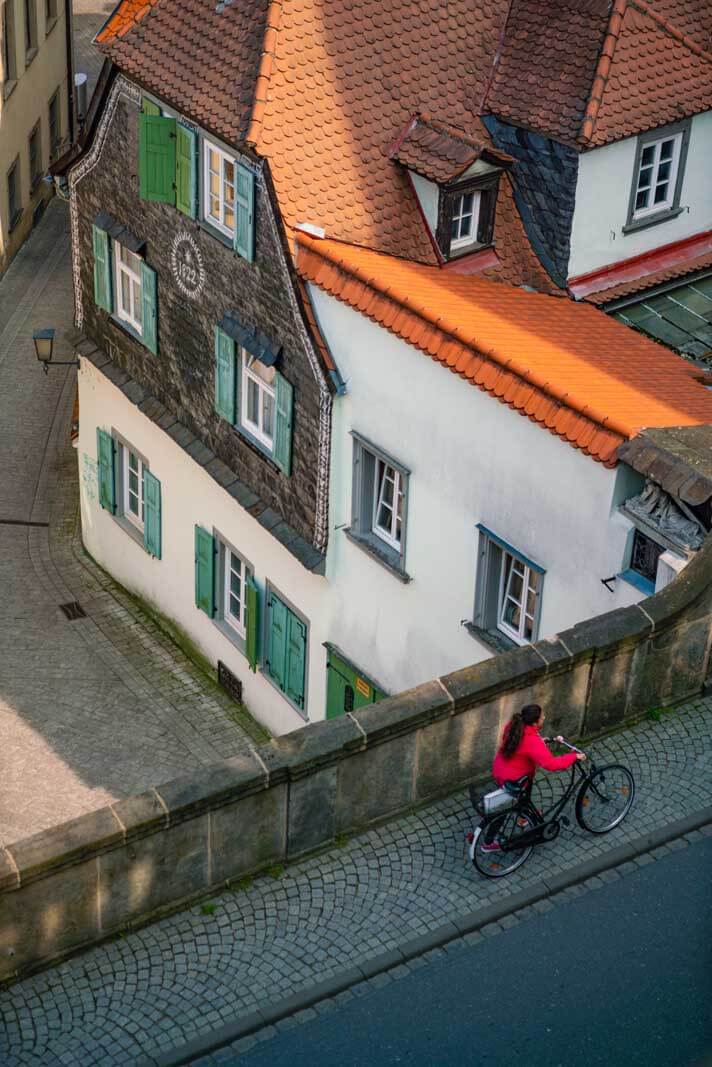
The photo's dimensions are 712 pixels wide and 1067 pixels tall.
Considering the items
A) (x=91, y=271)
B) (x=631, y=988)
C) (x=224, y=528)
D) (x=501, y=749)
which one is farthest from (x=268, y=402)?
(x=631, y=988)

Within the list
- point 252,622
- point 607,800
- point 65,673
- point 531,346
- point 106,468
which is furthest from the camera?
point 106,468

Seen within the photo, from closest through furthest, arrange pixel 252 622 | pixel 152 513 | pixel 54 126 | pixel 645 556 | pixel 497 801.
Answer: pixel 497 801
pixel 645 556
pixel 252 622
pixel 152 513
pixel 54 126

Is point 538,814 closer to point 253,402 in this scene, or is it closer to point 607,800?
point 607,800

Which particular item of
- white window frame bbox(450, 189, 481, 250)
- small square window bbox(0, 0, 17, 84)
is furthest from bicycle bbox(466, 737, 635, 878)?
small square window bbox(0, 0, 17, 84)

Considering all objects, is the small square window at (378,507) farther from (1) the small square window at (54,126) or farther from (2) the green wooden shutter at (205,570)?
(1) the small square window at (54,126)

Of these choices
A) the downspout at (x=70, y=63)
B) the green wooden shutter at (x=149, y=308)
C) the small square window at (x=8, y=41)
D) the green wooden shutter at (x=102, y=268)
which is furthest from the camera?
the downspout at (x=70, y=63)

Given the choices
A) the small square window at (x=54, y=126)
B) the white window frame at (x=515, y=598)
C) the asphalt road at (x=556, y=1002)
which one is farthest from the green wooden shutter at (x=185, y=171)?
the small square window at (x=54, y=126)

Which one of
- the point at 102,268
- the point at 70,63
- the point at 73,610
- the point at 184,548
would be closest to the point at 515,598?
the point at 184,548
